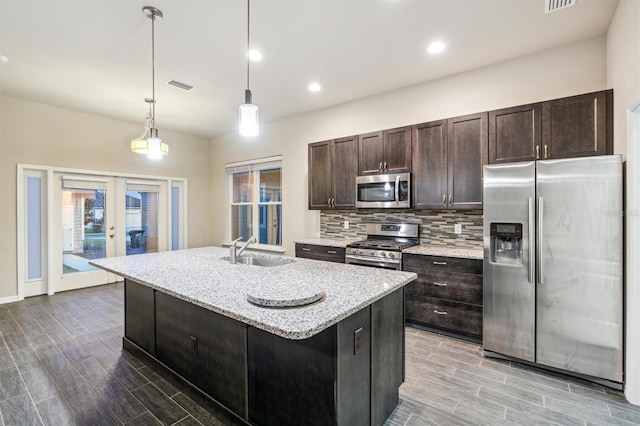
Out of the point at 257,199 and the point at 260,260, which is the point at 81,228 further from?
the point at 260,260

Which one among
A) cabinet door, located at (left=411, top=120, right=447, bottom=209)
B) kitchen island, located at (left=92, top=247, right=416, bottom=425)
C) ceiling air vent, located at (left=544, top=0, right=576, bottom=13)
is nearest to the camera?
kitchen island, located at (left=92, top=247, right=416, bottom=425)

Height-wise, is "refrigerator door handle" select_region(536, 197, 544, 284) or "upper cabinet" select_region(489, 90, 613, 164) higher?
"upper cabinet" select_region(489, 90, 613, 164)

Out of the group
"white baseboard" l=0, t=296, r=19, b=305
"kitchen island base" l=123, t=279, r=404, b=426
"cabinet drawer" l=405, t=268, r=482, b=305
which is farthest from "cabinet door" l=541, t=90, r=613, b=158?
"white baseboard" l=0, t=296, r=19, b=305

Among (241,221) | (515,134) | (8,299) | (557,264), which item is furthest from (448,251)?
(8,299)

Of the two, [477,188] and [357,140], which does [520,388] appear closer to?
[477,188]

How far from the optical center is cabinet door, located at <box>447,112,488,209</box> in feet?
10.4

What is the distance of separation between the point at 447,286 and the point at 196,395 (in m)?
2.43

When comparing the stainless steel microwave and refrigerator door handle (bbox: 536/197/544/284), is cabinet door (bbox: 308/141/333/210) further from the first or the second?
refrigerator door handle (bbox: 536/197/544/284)

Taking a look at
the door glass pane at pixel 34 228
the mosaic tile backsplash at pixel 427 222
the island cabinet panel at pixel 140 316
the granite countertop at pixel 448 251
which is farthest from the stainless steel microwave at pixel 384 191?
the door glass pane at pixel 34 228

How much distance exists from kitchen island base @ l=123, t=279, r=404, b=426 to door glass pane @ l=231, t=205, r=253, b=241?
3.84 meters

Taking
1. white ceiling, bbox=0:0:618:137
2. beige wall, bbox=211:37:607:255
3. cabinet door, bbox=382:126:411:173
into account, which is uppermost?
white ceiling, bbox=0:0:618:137

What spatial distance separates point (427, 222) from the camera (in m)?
3.87

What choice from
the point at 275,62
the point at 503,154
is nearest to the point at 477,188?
the point at 503,154

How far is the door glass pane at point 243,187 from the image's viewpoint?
6184mm
